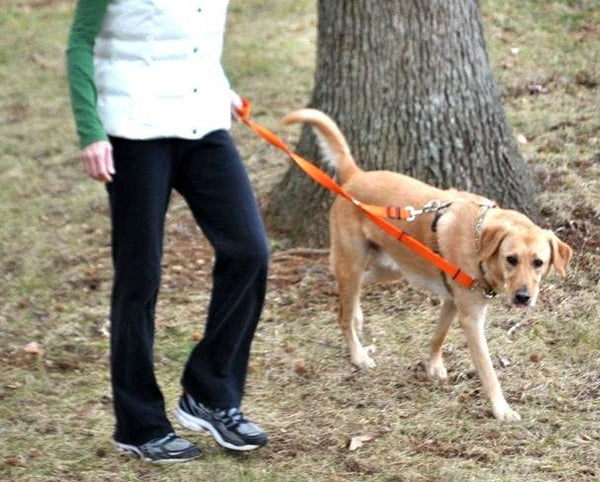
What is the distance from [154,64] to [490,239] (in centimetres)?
159

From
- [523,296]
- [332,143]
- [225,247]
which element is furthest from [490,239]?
[225,247]

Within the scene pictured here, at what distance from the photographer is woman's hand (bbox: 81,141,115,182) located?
11.8 ft

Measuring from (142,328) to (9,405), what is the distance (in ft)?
4.46

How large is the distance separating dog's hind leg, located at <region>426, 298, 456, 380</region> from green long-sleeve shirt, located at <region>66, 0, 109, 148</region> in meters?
2.01

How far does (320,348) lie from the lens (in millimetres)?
5535

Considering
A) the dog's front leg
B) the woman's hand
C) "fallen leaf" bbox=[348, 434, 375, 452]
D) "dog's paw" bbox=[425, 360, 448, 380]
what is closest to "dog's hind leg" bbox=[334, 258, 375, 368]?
"dog's paw" bbox=[425, 360, 448, 380]

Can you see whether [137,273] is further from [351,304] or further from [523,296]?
[351,304]

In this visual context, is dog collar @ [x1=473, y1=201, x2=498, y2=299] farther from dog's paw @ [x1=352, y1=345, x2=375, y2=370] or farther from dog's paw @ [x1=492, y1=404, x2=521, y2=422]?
dog's paw @ [x1=352, y1=345, x2=375, y2=370]

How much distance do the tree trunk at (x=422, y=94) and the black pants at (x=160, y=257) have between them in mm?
2374

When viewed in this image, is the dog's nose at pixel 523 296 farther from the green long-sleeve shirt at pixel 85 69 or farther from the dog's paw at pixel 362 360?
the green long-sleeve shirt at pixel 85 69

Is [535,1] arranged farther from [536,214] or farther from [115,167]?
[115,167]

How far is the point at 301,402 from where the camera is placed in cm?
494

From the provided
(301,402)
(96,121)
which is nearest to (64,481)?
(301,402)

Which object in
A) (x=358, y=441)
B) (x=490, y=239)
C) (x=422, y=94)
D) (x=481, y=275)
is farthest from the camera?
(x=422, y=94)
